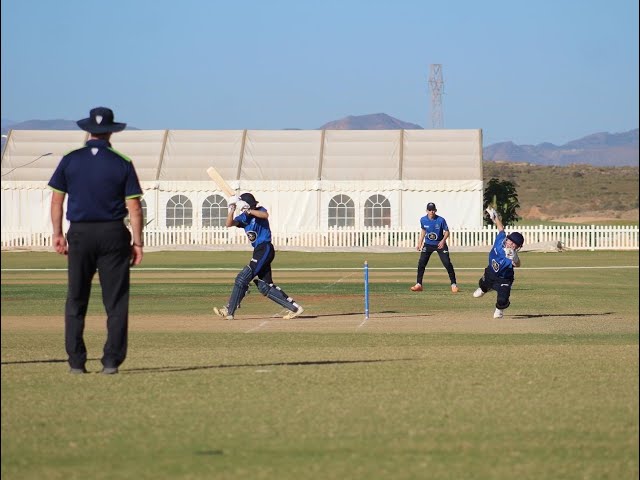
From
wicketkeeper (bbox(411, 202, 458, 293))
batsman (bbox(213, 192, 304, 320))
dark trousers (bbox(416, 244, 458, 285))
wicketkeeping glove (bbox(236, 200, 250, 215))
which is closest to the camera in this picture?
wicketkeeping glove (bbox(236, 200, 250, 215))

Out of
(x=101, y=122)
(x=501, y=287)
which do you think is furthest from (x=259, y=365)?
(x=501, y=287)

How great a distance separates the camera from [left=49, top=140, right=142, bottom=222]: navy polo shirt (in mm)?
11305

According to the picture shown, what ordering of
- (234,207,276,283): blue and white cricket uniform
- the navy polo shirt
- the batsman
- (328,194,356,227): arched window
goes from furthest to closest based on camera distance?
(328,194,356,227): arched window < (234,207,276,283): blue and white cricket uniform < the batsman < the navy polo shirt

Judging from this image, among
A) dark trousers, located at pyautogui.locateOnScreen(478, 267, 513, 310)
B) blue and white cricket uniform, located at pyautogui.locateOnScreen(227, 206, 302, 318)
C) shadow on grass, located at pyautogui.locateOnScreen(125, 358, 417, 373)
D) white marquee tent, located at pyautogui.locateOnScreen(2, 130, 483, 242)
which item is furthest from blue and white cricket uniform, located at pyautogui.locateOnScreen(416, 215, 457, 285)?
white marquee tent, located at pyautogui.locateOnScreen(2, 130, 483, 242)

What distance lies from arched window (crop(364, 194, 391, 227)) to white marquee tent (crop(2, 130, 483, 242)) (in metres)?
0.04

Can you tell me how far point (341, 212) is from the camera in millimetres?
59688

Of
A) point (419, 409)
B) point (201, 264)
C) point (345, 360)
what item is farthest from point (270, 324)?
point (201, 264)

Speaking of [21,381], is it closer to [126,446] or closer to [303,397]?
[303,397]

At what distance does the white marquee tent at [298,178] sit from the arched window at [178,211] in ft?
0.14

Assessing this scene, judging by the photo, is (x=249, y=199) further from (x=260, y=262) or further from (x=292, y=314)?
(x=292, y=314)

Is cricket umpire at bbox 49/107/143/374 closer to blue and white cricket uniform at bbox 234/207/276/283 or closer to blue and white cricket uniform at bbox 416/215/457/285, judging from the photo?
blue and white cricket uniform at bbox 234/207/276/283

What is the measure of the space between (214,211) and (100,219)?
161 feet

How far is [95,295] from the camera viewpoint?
27219 mm

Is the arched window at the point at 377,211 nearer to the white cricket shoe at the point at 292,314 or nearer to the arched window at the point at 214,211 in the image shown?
the arched window at the point at 214,211
